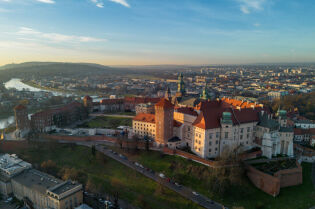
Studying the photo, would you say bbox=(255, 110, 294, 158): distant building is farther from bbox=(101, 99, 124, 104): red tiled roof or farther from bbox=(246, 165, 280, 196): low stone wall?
bbox=(101, 99, 124, 104): red tiled roof

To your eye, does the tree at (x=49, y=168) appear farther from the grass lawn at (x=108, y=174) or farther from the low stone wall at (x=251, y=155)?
the low stone wall at (x=251, y=155)

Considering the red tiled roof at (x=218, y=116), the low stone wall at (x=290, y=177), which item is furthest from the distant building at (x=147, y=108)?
the low stone wall at (x=290, y=177)

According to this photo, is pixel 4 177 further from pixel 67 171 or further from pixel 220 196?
pixel 220 196

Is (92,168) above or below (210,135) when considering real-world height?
below

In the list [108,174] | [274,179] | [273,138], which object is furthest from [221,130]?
[108,174]

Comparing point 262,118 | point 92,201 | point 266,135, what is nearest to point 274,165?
point 266,135

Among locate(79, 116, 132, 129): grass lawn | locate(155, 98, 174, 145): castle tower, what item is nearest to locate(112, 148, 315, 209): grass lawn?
locate(155, 98, 174, 145): castle tower
